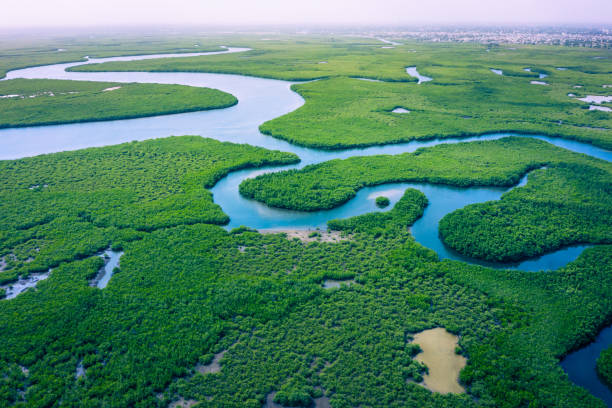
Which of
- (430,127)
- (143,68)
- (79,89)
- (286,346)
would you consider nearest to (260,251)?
(286,346)

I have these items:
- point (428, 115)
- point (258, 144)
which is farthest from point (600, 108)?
point (258, 144)

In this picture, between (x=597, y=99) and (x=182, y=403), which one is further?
(x=597, y=99)

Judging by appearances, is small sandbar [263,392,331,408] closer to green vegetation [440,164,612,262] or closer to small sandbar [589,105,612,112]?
green vegetation [440,164,612,262]

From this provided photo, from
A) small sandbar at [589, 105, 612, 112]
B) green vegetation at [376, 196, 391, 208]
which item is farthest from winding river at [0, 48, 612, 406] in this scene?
small sandbar at [589, 105, 612, 112]

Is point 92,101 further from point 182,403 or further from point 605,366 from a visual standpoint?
point 605,366

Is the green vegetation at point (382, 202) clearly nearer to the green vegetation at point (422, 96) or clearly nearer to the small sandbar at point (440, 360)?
the small sandbar at point (440, 360)

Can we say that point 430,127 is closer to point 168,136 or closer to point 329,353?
point 168,136
